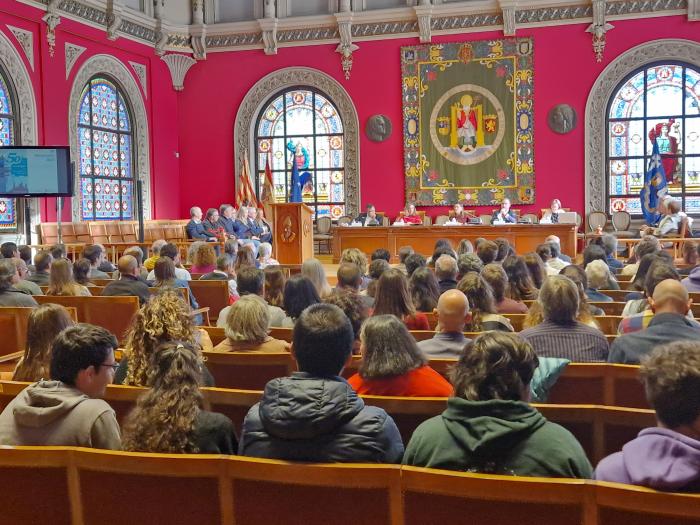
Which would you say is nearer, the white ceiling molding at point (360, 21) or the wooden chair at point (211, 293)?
the wooden chair at point (211, 293)

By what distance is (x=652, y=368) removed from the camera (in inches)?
69.7

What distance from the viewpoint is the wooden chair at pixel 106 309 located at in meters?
5.51

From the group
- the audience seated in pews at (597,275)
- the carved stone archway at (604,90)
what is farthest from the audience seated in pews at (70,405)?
the carved stone archway at (604,90)

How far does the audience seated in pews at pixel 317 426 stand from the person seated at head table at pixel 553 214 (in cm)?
1146

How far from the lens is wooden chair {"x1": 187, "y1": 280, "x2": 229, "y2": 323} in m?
6.64

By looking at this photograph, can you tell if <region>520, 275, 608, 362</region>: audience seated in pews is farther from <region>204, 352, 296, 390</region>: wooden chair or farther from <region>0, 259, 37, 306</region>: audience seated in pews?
<region>0, 259, 37, 306</region>: audience seated in pews

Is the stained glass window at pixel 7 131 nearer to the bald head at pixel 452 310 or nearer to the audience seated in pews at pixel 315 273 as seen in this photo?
the audience seated in pews at pixel 315 273

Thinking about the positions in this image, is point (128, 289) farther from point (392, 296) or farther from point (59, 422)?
point (59, 422)

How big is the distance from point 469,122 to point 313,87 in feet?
11.0

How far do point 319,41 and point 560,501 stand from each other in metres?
15.2

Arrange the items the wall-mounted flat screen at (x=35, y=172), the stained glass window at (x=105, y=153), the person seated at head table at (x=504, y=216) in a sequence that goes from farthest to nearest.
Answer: the stained glass window at (x=105, y=153) → the person seated at head table at (x=504, y=216) → the wall-mounted flat screen at (x=35, y=172)

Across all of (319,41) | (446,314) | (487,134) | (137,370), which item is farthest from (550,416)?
(319,41)

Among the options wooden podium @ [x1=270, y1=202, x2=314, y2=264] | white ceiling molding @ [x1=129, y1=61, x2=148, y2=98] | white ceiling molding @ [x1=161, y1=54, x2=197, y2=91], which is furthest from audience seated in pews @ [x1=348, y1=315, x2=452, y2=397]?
white ceiling molding @ [x1=161, y1=54, x2=197, y2=91]

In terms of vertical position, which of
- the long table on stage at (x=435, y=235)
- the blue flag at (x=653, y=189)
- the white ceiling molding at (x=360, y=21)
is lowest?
the long table on stage at (x=435, y=235)
